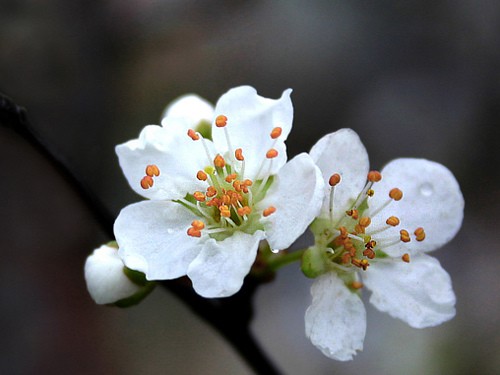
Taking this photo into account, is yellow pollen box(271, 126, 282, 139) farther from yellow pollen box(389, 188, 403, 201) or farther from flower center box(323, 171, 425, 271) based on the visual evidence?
yellow pollen box(389, 188, 403, 201)

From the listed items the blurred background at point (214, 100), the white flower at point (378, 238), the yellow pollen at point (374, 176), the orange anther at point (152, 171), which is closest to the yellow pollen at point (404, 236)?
the white flower at point (378, 238)

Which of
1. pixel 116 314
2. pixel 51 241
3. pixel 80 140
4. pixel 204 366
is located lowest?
pixel 204 366

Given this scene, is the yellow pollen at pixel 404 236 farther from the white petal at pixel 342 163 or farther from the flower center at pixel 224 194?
the flower center at pixel 224 194

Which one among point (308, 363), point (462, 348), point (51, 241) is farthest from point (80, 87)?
point (462, 348)

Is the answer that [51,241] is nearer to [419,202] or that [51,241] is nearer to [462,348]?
[462,348]

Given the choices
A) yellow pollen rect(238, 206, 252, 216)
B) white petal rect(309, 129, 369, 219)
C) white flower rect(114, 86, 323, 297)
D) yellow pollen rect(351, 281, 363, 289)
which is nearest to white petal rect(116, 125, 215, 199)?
white flower rect(114, 86, 323, 297)
